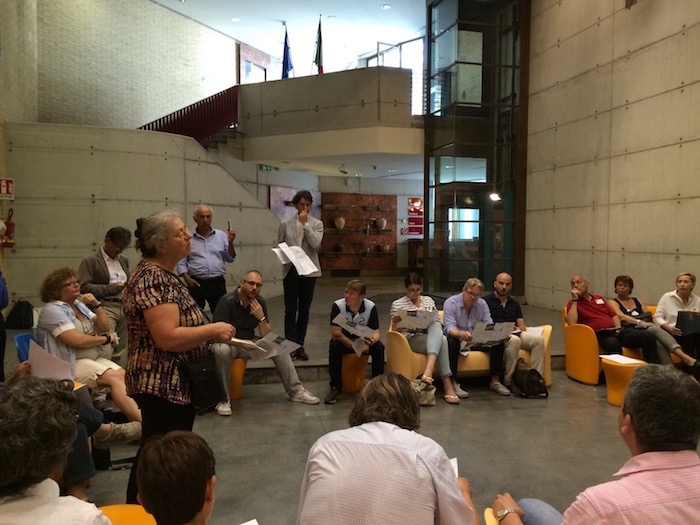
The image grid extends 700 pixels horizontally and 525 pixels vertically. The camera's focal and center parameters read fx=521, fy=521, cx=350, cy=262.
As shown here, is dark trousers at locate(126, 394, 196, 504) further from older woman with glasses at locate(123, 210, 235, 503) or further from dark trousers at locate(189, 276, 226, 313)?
dark trousers at locate(189, 276, 226, 313)

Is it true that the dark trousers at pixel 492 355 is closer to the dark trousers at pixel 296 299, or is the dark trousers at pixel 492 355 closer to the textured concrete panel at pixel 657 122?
the dark trousers at pixel 296 299

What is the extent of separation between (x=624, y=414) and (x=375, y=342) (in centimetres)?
319

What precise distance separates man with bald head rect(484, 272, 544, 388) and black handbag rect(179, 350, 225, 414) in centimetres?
344

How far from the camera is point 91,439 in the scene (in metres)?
3.05

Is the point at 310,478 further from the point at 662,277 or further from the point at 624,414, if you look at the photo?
the point at 662,277

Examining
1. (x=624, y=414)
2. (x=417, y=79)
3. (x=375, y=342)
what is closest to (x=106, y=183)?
(x=375, y=342)

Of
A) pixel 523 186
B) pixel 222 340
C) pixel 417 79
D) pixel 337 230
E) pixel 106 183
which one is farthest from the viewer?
pixel 337 230

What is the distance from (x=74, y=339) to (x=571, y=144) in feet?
24.2

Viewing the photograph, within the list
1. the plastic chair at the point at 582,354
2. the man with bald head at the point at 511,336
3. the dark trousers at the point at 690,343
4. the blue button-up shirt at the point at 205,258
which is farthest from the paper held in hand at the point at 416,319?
the dark trousers at the point at 690,343

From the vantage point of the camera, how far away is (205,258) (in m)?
4.93

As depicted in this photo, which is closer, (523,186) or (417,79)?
(523,186)

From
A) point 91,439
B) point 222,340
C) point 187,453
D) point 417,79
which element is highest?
point 417,79

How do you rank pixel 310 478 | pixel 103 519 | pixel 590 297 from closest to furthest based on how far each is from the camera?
pixel 103 519
pixel 310 478
pixel 590 297

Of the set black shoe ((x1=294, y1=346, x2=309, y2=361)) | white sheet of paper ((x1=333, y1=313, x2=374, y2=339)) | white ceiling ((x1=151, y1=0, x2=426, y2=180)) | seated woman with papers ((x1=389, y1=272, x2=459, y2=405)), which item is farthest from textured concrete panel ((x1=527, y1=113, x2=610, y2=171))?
black shoe ((x1=294, y1=346, x2=309, y2=361))
